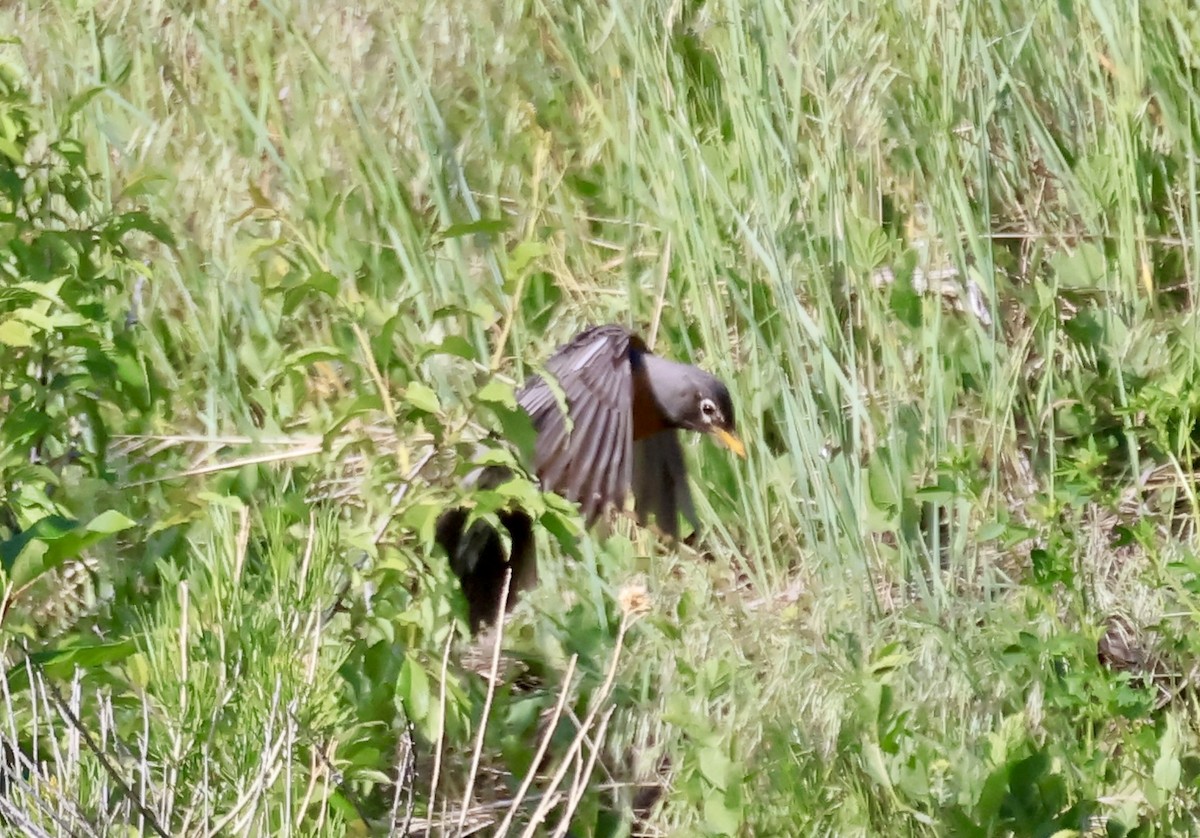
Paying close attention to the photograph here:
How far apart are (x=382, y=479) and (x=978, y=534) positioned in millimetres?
1296

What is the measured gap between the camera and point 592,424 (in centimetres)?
341

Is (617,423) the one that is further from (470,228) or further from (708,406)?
(470,228)

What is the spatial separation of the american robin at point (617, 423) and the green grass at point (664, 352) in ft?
0.25

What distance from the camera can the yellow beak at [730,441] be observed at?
3.45 metres

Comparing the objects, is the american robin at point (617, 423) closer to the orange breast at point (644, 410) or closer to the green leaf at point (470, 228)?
the orange breast at point (644, 410)

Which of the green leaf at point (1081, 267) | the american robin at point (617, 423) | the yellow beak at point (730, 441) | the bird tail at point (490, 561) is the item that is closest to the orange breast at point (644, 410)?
the american robin at point (617, 423)

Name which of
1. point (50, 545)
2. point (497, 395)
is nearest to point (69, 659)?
point (50, 545)

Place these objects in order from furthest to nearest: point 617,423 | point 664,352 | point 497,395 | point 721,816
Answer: point 664,352, point 617,423, point 721,816, point 497,395

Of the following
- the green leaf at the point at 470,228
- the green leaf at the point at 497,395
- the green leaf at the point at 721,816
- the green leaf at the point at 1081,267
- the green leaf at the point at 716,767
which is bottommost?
the green leaf at the point at 721,816

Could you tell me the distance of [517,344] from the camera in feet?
11.5

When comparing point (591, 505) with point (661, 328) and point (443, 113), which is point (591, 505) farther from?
point (443, 113)

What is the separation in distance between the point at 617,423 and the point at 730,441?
0.26 metres

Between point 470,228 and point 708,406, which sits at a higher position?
point 470,228

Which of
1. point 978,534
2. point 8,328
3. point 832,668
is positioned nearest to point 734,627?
point 832,668
